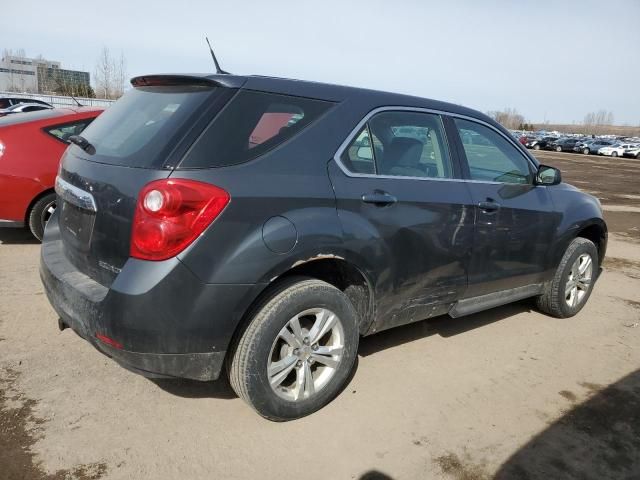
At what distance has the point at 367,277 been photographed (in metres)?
3.03

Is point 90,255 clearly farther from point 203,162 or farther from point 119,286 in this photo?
point 203,162

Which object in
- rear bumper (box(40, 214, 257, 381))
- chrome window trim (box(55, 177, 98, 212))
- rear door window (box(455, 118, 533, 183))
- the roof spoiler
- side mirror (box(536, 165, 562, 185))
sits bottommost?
rear bumper (box(40, 214, 257, 381))

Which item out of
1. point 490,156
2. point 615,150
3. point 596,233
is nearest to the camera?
point 490,156

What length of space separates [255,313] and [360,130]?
3.99 ft

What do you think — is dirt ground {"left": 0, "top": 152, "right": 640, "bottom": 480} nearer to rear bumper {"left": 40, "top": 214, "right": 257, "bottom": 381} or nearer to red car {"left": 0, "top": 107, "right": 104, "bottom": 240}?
rear bumper {"left": 40, "top": 214, "right": 257, "bottom": 381}

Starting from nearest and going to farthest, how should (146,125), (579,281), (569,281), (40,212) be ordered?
1. (146,125)
2. (569,281)
3. (579,281)
4. (40,212)

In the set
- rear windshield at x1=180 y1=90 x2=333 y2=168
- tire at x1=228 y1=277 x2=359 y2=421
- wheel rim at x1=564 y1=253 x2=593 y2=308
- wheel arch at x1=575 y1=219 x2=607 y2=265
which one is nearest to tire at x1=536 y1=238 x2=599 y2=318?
wheel rim at x1=564 y1=253 x2=593 y2=308

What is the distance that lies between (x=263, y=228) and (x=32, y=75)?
279ft

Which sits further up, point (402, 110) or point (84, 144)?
point (402, 110)

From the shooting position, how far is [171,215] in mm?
2369

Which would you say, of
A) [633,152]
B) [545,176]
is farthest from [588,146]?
[545,176]

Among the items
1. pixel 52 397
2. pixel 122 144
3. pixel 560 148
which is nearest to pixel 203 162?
pixel 122 144

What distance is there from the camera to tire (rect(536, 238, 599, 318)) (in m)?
4.57

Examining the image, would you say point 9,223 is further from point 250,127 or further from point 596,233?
point 596,233
